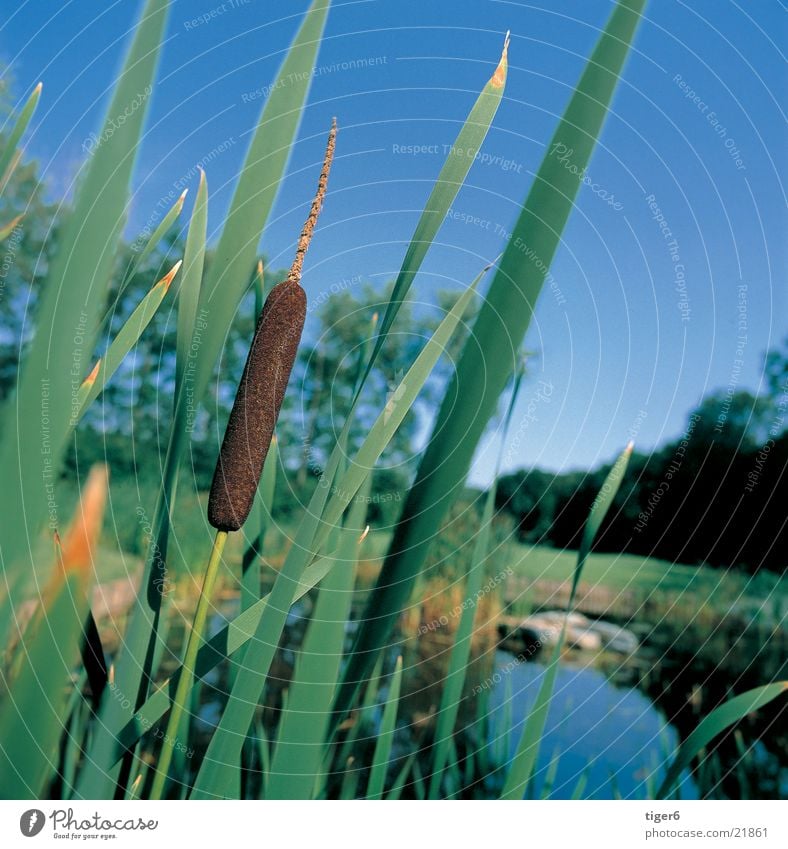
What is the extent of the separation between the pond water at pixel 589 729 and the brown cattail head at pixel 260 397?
0.67 m

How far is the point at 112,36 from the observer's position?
0.71m

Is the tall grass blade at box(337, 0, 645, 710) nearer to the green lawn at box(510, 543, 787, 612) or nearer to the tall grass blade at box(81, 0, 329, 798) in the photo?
the tall grass blade at box(81, 0, 329, 798)

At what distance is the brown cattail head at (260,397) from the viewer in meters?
0.38

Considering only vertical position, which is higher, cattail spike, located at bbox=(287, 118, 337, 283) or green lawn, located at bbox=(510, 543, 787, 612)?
cattail spike, located at bbox=(287, 118, 337, 283)

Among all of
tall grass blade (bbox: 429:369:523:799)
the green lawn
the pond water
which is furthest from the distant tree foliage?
tall grass blade (bbox: 429:369:523:799)

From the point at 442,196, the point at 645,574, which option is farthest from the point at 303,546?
the point at 645,574

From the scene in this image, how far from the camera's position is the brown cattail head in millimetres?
383

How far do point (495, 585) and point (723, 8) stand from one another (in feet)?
4.38

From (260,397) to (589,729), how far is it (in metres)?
1.56

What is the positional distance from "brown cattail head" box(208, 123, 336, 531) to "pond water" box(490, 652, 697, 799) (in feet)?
2.21

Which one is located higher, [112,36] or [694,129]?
[694,129]

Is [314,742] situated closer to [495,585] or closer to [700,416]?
[700,416]

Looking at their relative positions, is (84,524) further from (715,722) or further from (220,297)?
(715,722)

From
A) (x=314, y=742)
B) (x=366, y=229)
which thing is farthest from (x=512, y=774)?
(x=366, y=229)
